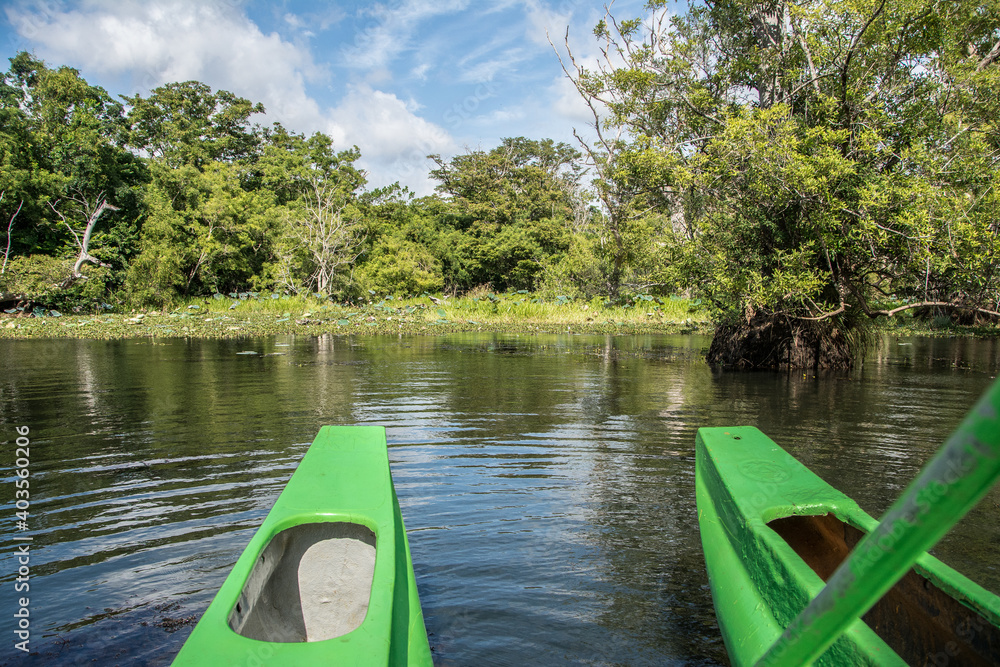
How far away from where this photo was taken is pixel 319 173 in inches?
1276

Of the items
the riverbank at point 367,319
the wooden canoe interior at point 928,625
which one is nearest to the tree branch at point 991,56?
the wooden canoe interior at point 928,625

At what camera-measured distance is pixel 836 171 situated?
896 cm

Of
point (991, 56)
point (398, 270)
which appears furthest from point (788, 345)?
point (398, 270)

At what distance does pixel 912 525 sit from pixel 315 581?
2.85 m

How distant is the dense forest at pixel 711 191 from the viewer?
360 inches

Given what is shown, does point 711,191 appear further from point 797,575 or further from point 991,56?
point 797,575

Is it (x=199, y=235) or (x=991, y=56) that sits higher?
(x=991, y=56)

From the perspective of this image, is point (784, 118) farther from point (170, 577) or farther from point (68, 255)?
point (68, 255)

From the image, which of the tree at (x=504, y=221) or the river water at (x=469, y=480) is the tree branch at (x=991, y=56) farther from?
the tree at (x=504, y=221)

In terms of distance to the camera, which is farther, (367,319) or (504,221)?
(504,221)

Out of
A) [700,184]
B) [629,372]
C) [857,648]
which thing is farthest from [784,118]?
[857,648]

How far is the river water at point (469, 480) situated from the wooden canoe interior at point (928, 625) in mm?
808

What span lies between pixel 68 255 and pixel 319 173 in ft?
40.1

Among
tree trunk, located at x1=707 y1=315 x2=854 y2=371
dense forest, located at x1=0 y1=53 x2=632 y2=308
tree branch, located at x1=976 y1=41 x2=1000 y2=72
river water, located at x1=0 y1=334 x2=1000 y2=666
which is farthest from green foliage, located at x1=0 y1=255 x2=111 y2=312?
tree branch, located at x1=976 y1=41 x2=1000 y2=72
